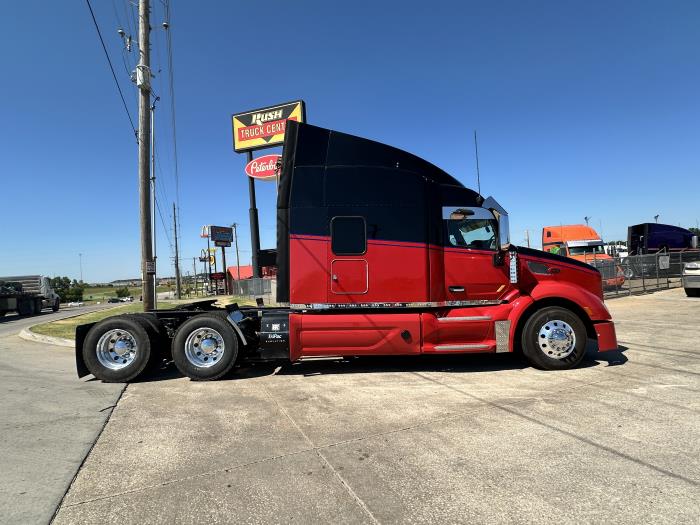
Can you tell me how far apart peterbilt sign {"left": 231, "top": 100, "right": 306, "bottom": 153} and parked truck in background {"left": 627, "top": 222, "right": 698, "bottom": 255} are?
1960 cm

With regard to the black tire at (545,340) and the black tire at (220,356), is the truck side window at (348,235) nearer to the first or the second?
the black tire at (220,356)

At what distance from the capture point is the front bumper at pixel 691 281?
14641 mm

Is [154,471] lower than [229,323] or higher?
lower

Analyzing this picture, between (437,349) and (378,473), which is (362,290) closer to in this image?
(437,349)

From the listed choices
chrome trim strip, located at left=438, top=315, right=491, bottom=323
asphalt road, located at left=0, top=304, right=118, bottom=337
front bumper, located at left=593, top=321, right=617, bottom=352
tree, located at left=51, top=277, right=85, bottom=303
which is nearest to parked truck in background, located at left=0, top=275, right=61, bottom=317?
asphalt road, located at left=0, top=304, right=118, bottom=337

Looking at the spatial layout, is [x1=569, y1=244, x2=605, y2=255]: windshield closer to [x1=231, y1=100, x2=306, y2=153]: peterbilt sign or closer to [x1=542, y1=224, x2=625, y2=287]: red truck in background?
[x1=542, y1=224, x2=625, y2=287]: red truck in background

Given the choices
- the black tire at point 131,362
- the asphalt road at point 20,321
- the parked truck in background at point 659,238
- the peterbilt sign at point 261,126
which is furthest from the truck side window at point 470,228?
the parked truck in background at point 659,238

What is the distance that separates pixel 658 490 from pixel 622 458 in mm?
509

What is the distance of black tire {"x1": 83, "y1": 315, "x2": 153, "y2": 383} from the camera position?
646 centimetres

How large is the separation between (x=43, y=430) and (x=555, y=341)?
20.8ft

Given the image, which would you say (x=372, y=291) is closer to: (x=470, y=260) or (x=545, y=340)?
(x=470, y=260)

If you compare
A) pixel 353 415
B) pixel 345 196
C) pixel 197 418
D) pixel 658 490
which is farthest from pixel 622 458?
pixel 345 196

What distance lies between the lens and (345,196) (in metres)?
6.40

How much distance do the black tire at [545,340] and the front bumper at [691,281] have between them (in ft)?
37.7
